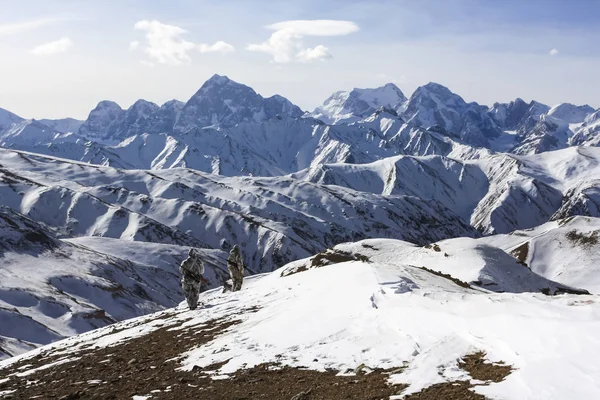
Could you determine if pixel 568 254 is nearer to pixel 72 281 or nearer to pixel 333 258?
pixel 333 258

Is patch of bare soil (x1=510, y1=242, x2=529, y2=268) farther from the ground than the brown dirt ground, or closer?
closer

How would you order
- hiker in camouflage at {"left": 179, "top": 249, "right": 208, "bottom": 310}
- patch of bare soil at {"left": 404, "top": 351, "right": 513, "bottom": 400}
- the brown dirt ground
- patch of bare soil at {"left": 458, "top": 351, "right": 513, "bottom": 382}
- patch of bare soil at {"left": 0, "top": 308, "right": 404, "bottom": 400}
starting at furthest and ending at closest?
1. hiker in camouflage at {"left": 179, "top": 249, "right": 208, "bottom": 310}
2. patch of bare soil at {"left": 0, "top": 308, "right": 404, "bottom": 400}
3. the brown dirt ground
4. patch of bare soil at {"left": 458, "top": 351, "right": 513, "bottom": 382}
5. patch of bare soil at {"left": 404, "top": 351, "right": 513, "bottom": 400}

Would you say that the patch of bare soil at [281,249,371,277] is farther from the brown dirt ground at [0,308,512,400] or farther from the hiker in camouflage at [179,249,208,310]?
the brown dirt ground at [0,308,512,400]

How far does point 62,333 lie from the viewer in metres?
80.7

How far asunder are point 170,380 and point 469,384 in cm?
867

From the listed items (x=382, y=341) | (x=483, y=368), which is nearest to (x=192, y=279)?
(x=382, y=341)

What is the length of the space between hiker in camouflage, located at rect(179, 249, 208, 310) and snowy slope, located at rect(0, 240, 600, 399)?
4.65 metres

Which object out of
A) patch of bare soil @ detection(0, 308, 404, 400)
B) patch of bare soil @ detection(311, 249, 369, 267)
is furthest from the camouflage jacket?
patch of bare soil @ detection(311, 249, 369, 267)

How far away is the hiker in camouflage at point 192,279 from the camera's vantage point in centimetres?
3309

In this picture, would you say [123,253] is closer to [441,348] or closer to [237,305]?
[237,305]

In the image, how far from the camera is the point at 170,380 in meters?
16.2

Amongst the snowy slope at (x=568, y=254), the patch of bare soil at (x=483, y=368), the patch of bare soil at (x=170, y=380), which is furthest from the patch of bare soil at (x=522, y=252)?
the patch of bare soil at (x=483, y=368)

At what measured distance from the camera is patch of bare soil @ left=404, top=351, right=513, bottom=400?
11.7 metres

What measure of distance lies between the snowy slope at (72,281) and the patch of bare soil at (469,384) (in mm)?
59501
